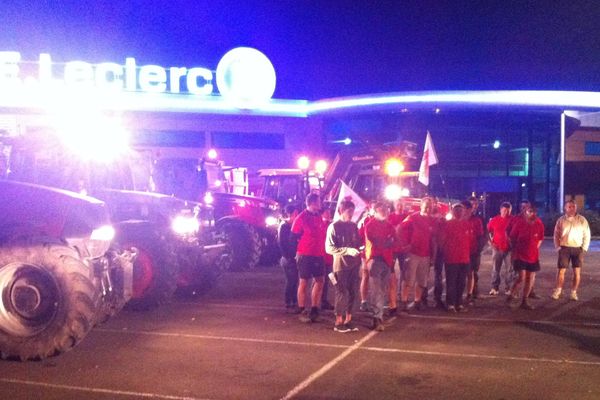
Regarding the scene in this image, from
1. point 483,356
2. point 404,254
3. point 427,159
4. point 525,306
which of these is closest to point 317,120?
point 427,159

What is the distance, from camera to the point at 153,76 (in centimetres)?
3272

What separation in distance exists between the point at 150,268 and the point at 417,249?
4.37 metres

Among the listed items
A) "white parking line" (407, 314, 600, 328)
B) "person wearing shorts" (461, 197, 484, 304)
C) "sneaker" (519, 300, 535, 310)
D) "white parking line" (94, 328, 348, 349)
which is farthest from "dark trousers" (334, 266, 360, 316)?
"sneaker" (519, 300, 535, 310)

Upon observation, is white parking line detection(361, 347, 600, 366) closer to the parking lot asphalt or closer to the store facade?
the parking lot asphalt

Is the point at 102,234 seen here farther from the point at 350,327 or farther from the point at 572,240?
the point at 572,240

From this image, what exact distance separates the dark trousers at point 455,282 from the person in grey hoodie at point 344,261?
7.19 ft

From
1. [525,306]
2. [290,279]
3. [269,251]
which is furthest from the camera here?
[269,251]

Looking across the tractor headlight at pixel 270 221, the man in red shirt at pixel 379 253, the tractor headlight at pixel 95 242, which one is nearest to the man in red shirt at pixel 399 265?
the man in red shirt at pixel 379 253

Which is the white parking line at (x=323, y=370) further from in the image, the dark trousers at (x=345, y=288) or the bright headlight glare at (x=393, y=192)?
the bright headlight glare at (x=393, y=192)

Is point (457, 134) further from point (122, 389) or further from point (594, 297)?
point (122, 389)

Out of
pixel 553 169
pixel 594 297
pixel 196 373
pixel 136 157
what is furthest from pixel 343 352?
pixel 553 169

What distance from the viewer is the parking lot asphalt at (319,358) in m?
6.10

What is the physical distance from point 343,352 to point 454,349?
1396 mm

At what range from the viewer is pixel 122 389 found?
6.11 meters
